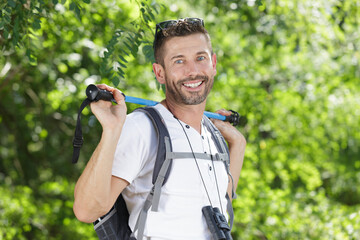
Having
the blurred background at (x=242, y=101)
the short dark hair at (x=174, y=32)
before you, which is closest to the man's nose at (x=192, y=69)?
the short dark hair at (x=174, y=32)

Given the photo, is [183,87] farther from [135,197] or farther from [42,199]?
[42,199]

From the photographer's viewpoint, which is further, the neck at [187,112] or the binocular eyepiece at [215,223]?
the neck at [187,112]

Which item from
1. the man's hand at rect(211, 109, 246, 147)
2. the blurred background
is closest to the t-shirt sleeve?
the man's hand at rect(211, 109, 246, 147)

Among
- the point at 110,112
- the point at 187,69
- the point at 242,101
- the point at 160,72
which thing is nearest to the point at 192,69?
the point at 187,69

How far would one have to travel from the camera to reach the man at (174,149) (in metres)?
1.70

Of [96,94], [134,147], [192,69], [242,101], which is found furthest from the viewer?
[242,101]

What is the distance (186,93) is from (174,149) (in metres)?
0.27

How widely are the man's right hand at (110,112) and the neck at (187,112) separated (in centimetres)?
40

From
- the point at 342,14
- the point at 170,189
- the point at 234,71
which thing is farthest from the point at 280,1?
the point at 170,189

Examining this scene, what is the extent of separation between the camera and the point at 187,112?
6.97 ft

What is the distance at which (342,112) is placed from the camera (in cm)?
758

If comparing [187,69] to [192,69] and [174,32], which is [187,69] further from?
[174,32]

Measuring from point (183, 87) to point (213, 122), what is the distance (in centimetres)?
54

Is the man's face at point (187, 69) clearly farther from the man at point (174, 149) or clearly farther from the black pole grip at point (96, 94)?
the black pole grip at point (96, 94)
